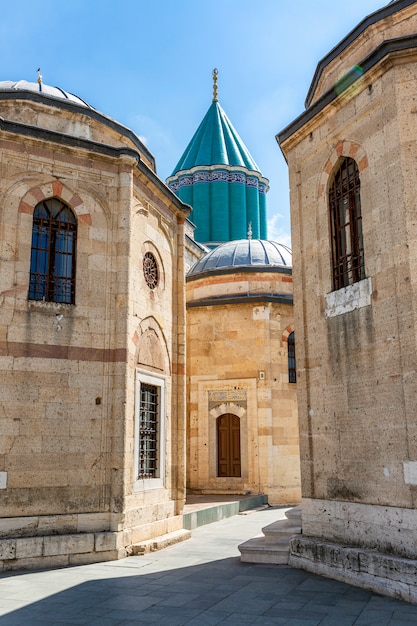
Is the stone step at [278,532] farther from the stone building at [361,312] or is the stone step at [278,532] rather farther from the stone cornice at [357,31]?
the stone cornice at [357,31]

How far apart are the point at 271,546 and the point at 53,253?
5578mm

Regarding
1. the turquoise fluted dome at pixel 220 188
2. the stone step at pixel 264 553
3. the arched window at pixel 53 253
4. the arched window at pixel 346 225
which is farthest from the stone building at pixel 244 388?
the turquoise fluted dome at pixel 220 188

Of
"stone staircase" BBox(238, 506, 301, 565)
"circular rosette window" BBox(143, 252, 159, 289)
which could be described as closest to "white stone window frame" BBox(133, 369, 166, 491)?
"circular rosette window" BBox(143, 252, 159, 289)

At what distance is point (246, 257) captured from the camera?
18.7 m

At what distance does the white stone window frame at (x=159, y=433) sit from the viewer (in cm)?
966

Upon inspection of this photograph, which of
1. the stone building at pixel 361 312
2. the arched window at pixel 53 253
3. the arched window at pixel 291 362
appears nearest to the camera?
the stone building at pixel 361 312

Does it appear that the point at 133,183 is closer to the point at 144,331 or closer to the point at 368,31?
the point at 144,331

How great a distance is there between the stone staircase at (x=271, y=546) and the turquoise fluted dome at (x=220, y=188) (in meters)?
18.5

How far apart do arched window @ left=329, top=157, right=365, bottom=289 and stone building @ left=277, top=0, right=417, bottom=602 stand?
2 cm

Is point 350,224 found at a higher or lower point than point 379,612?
higher

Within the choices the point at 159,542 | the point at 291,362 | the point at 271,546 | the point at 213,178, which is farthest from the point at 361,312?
the point at 213,178

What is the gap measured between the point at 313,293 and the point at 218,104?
25.5m

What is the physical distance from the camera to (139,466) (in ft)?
32.6

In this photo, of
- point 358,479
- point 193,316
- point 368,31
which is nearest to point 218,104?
point 193,316
